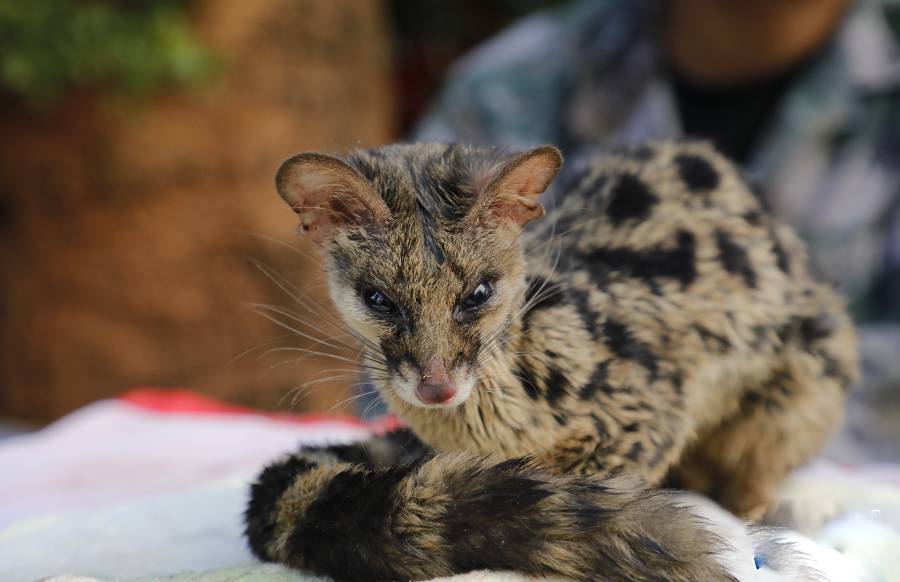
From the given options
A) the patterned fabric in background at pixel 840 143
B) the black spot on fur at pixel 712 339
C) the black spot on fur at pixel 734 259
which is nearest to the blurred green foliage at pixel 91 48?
the patterned fabric in background at pixel 840 143

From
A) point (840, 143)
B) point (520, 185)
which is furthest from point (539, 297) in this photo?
point (840, 143)

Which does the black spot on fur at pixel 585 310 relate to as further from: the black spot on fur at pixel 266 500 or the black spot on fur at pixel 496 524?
the black spot on fur at pixel 266 500

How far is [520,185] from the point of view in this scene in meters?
1.66

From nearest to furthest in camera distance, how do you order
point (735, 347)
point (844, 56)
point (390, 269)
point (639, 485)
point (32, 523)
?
point (639, 485) → point (390, 269) → point (735, 347) → point (32, 523) → point (844, 56)

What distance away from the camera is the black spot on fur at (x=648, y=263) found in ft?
6.36

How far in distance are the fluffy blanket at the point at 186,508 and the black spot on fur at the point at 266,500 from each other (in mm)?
53

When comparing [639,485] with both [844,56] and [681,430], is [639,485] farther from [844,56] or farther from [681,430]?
[844,56]

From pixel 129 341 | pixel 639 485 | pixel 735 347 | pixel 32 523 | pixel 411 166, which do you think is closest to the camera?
pixel 639 485

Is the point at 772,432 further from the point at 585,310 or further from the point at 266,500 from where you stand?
the point at 266,500

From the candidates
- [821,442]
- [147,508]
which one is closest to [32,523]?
[147,508]

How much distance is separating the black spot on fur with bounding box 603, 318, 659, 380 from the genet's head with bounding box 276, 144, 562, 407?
8.7 inches

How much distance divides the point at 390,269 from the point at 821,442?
4.14 feet

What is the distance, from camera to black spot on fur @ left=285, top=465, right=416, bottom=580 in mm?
1438

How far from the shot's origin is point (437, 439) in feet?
5.79
